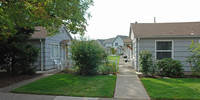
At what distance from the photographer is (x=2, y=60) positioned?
885 centimetres

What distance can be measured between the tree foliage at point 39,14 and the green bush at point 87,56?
2.06 metres

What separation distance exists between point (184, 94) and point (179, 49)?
580 cm

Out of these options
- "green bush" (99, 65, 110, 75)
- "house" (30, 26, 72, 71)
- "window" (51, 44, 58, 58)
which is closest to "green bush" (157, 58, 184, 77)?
"green bush" (99, 65, 110, 75)

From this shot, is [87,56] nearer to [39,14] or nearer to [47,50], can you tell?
[39,14]

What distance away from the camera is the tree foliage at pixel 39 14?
556cm

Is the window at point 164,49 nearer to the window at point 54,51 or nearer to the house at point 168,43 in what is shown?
the house at point 168,43

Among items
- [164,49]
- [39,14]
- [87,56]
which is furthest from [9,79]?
[164,49]

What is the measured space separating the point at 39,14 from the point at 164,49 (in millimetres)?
8828

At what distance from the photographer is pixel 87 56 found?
29.0 ft

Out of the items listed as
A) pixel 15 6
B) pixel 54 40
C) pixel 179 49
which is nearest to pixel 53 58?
pixel 54 40

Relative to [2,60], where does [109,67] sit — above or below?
below

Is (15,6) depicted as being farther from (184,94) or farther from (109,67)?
(184,94)

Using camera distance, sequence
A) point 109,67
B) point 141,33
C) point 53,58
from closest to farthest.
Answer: point 109,67 < point 141,33 < point 53,58

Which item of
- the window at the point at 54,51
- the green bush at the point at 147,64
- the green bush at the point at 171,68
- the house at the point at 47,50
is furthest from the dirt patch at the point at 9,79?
the green bush at the point at 171,68
